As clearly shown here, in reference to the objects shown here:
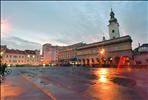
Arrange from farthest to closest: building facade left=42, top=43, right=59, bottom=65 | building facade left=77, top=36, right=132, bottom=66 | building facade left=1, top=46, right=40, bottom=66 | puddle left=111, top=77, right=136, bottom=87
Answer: building facade left=42, top=43, right=59, bottom=65
building facade left=1, top=46, right=40, bottom=66
building facade left=77, top=36, right=132, bottom=66
puddle left=111, top=77, right=136, bottom=87

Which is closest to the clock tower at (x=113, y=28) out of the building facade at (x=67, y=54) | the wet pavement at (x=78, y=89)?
the building facade at (x=67, y=54)

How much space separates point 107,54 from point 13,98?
72.1 meters

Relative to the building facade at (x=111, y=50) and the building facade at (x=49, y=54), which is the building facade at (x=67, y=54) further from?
the building facade at (x=111, y=50)

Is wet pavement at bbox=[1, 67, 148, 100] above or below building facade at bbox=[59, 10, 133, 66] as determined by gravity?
below

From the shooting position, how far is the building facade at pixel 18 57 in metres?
135

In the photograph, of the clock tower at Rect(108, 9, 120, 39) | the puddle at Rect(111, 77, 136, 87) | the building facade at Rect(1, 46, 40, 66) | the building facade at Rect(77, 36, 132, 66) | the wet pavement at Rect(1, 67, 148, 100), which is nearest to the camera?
the wet pavement at Rect(1, 67, 148, 100)

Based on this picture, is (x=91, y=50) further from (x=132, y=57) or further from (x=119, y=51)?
(x=132, y=57)

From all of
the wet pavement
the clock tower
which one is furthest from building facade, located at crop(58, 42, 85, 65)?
the wet pavement

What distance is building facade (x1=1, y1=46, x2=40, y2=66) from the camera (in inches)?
5315

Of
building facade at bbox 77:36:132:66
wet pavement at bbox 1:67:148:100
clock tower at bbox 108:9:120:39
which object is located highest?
clock tower at bbox 108:9:120:39

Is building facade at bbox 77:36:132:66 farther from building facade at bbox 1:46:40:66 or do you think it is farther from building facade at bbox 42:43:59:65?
building facade at bbox 42:43:59:65

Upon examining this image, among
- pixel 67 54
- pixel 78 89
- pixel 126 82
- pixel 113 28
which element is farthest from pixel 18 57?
pixel 78 89

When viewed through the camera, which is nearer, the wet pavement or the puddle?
the wet pavement

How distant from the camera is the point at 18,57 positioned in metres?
143
